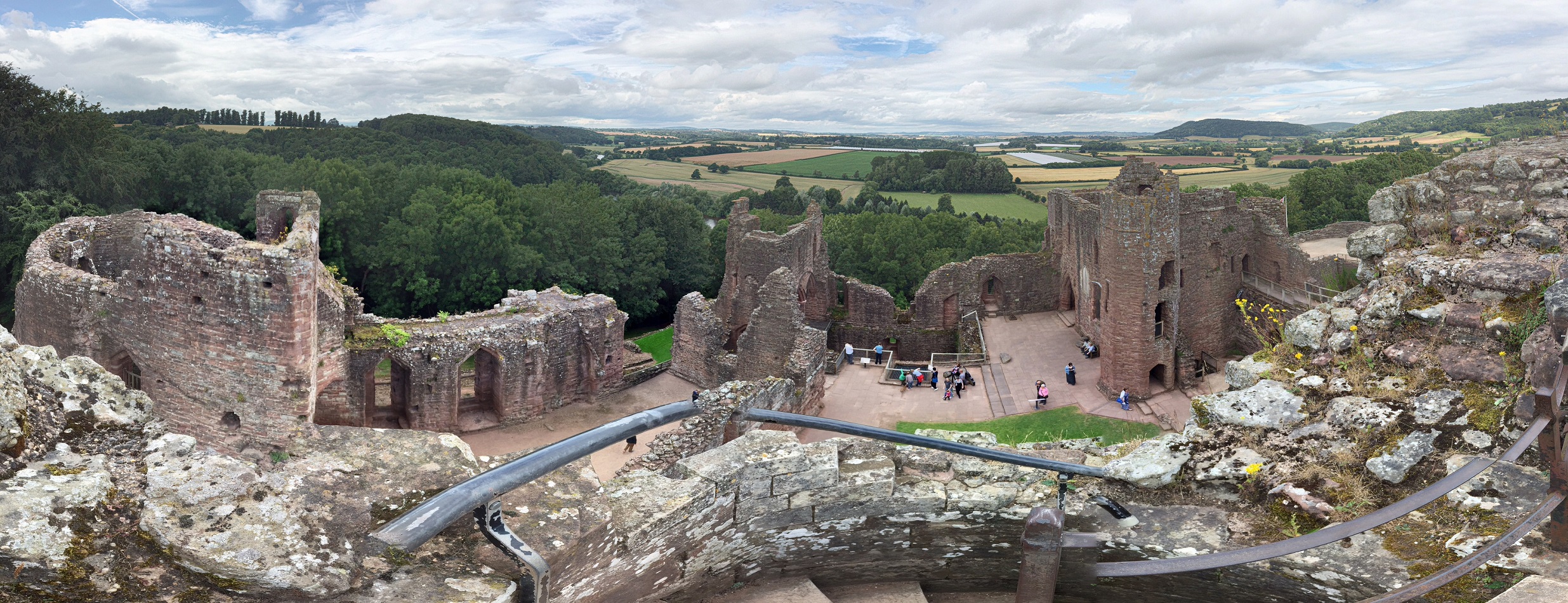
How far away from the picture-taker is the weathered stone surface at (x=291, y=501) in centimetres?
386

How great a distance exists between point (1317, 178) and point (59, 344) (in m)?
61.3

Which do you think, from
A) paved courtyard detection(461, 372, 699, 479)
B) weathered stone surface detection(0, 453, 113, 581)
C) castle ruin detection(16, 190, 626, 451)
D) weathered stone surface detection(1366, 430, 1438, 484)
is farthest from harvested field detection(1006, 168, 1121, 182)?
weathered stone surface detection(0, 453, 113, 581)

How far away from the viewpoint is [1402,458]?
601 cm

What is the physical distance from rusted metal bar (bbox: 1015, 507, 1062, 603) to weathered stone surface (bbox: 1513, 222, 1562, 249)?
683cm

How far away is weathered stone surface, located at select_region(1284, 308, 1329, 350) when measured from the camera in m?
8.34

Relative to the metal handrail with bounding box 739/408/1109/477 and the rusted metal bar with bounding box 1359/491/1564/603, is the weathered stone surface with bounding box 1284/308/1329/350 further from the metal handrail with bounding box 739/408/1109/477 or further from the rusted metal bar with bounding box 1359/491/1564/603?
the rusted metal bar with bounding box 1359/491/1564/603

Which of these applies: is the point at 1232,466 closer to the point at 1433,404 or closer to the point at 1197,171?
the point at 1433,404

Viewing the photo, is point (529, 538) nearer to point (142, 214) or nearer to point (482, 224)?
point (142, 214)

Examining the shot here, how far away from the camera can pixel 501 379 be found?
23.2 metres

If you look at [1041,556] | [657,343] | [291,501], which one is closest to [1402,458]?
[1041,556]

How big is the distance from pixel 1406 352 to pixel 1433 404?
3.30 feet

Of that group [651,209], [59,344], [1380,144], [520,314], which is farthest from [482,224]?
[1380,144]

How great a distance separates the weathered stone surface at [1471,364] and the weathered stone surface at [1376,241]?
2886mm

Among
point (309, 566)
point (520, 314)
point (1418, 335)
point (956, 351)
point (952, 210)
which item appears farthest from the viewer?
point (952, 210)
